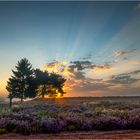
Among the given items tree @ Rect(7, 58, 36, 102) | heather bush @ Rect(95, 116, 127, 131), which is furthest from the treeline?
heather bush @ Rect(95, 116, 127, 131)

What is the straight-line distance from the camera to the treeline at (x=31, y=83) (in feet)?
230

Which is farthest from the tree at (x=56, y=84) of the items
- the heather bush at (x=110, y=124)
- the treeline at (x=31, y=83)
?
the heather bush at (x=110, y=124)

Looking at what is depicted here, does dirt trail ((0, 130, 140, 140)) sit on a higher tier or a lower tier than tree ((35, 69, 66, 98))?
lower

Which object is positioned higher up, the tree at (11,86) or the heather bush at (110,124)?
the tree at (11,86)

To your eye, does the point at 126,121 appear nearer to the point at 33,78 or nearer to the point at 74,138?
the point at 74,138

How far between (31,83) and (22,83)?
2.12 meters

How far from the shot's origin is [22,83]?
70562 mm

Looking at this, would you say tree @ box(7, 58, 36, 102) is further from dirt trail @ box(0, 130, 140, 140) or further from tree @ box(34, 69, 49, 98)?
dirt trail @ box(0, 130, 140, 140)

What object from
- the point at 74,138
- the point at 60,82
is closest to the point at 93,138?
the point at 74,138

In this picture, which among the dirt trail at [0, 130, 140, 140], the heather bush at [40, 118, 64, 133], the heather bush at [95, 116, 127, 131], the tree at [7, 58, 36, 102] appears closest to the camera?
the dirt trail at [0, 130, 140, 140]

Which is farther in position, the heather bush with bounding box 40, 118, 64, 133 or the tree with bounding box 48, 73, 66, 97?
the tree with bounding box 48, 73, 66, 97

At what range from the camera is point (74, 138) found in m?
15.5

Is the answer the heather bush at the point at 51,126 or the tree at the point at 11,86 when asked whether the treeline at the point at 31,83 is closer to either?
the tree at the point at 11,86

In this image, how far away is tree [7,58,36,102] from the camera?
70000mm
